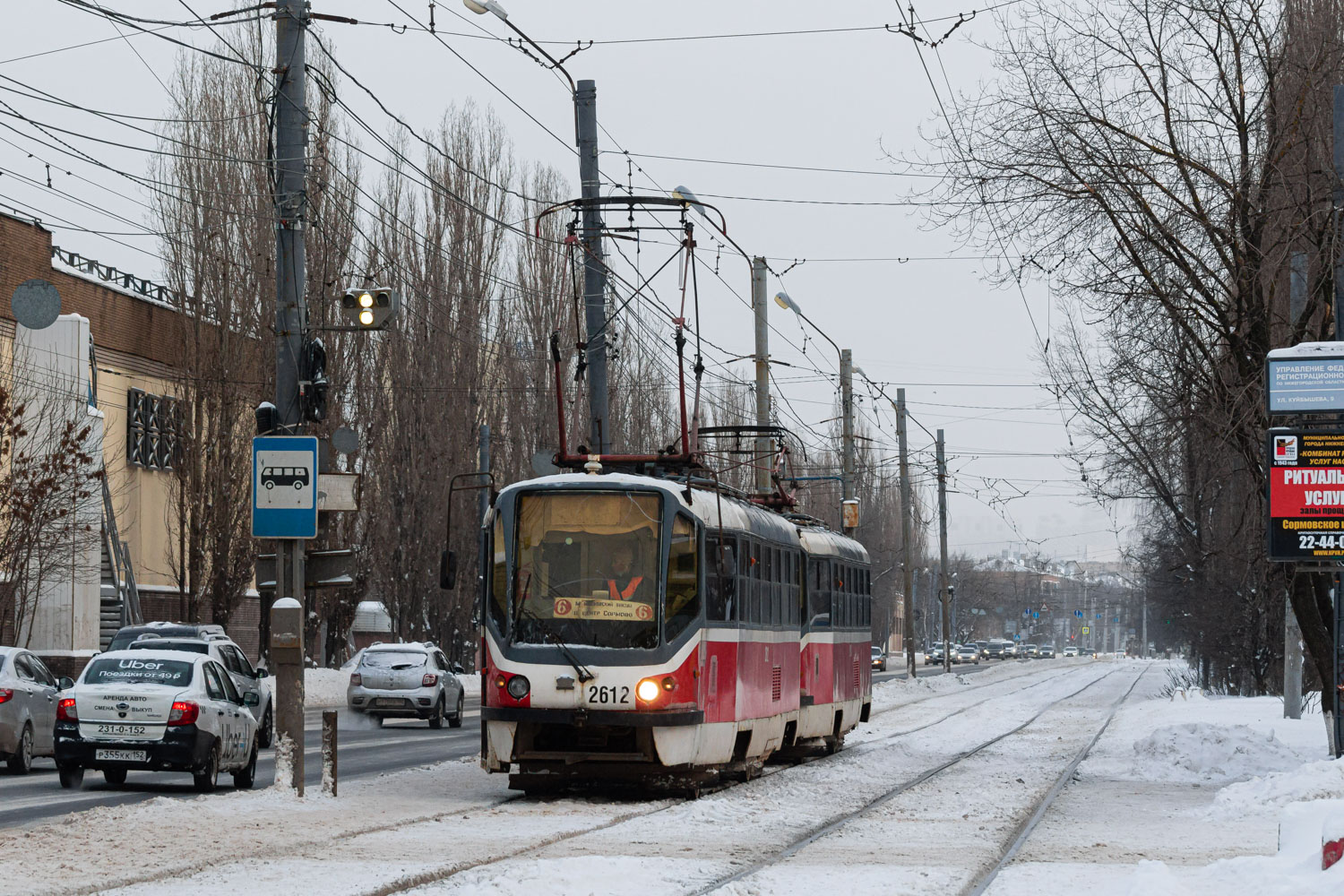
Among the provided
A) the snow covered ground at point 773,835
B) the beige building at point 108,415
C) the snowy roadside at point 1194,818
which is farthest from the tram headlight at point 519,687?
the beige building at point 108,415

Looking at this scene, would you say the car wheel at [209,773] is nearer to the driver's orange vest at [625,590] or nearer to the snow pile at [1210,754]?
the driver's orange vest at [625,590]

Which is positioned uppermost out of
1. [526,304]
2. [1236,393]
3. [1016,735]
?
[526,304]

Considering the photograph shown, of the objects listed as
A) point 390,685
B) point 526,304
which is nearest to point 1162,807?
point 390,685

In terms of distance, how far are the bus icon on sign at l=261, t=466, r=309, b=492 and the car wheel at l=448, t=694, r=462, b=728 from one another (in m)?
20.4

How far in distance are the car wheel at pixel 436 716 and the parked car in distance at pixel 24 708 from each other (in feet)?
39.4

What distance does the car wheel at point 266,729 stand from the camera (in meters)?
27.1

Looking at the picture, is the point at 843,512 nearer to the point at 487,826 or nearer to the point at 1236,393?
the point at 1236,393

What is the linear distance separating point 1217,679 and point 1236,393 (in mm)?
43663

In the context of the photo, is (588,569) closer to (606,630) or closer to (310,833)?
(606,630)

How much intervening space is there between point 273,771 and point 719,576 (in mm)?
7724

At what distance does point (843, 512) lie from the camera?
43.1m

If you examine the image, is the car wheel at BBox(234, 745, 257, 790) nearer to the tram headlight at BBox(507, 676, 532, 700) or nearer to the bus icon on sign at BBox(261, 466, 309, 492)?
the tram headlight at BBox(507, 676, 532, 700)

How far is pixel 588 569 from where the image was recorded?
17938 mm

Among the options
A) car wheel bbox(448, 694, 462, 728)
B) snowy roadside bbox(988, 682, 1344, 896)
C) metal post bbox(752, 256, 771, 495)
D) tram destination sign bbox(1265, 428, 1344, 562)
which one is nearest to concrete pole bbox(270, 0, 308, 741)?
snowy roadside bbox(988, 682, 1344, 896)
